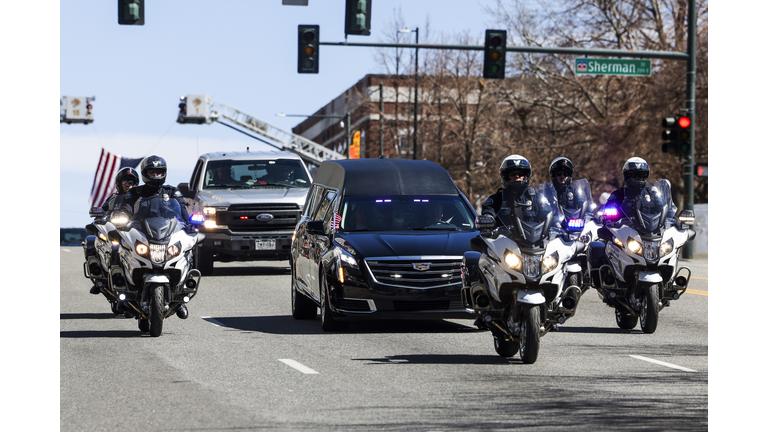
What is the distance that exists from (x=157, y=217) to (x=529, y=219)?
4265 millimetres

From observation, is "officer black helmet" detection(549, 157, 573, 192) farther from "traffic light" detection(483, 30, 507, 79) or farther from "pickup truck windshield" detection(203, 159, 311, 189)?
"traffic light" detection(483, 30, 507, 79)

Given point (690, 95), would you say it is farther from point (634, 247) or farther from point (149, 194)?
point (149, 194)

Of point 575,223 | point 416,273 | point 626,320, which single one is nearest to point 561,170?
point 626,320

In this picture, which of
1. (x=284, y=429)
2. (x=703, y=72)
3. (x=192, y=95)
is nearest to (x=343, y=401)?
(x=284, y=429)

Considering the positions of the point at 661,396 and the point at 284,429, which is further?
the point at 661,396

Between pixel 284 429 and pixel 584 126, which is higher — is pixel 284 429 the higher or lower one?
the lower one

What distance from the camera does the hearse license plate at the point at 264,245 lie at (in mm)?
22312

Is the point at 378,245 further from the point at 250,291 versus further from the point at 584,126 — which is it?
the point at 584,126

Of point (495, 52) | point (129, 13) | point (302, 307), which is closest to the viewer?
point (302, 307)

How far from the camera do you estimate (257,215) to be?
2242cm

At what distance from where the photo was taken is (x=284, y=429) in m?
7.32

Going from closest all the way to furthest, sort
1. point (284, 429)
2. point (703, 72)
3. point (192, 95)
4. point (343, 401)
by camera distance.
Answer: point (284, 429) < point (343, 401) < point (703, 72) < point (192, 95)

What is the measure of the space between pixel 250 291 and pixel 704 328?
25.6 feet

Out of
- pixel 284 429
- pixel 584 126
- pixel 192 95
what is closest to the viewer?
pixel 284 429
